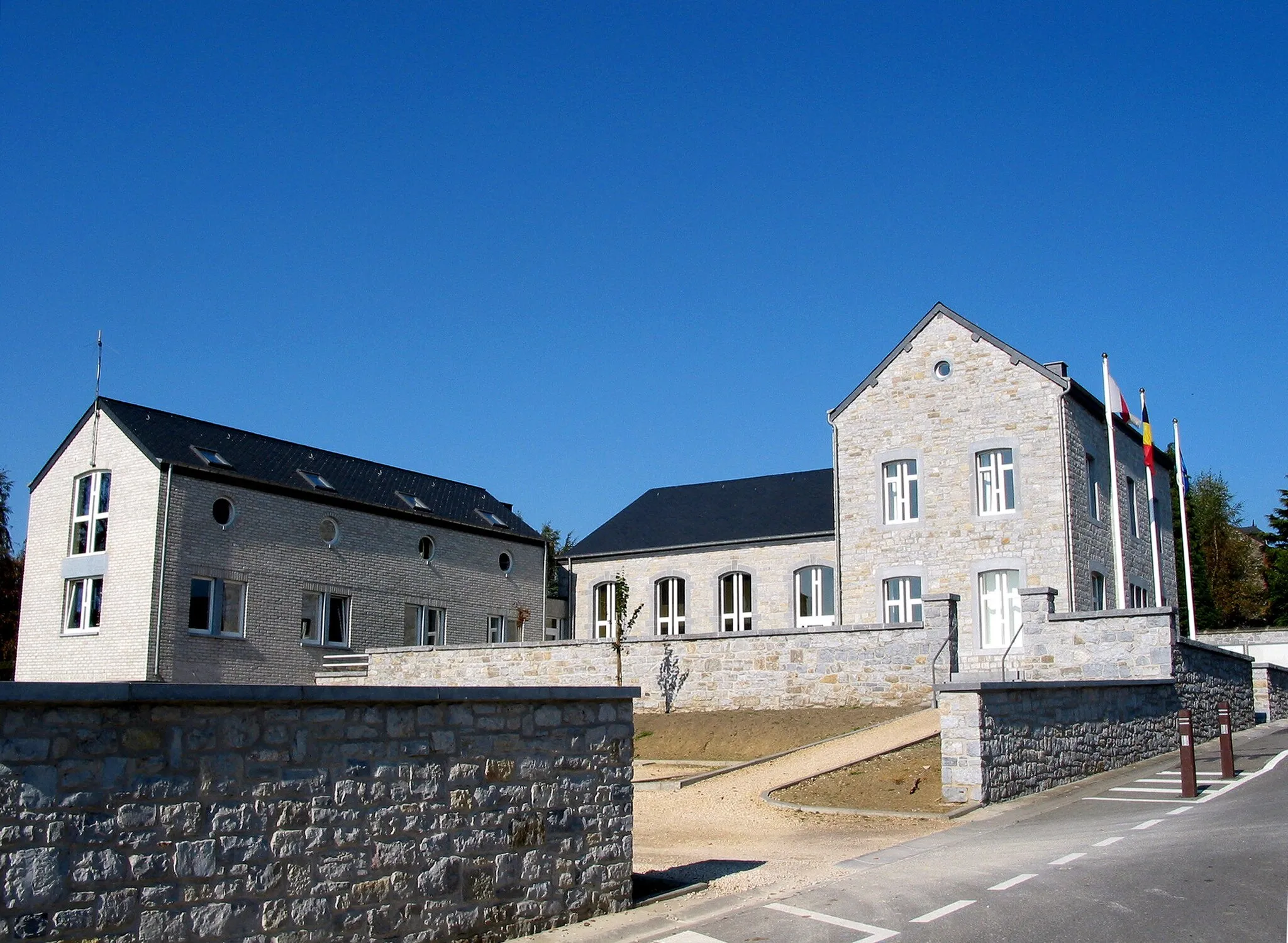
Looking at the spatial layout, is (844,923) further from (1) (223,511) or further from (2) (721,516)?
(2) (721,516)

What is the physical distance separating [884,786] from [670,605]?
22351 millimetres

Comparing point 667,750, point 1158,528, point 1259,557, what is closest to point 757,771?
point 667,750

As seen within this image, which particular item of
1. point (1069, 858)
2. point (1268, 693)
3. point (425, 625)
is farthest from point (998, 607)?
point (1069, 858)

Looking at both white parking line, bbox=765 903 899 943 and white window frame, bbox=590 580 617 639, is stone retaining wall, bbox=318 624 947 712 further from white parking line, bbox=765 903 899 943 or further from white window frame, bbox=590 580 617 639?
white parking line, bbox=765 903 899 943

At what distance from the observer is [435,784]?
7.89m

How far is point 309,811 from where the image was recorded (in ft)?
23.4

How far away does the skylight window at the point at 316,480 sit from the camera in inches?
1298

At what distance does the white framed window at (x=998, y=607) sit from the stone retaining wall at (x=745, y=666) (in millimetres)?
5095

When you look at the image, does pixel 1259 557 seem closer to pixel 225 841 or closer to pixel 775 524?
pixel 775 524

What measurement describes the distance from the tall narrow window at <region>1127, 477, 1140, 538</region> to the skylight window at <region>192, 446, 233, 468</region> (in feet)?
77.5

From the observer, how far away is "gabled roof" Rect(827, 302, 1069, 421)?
1087 inches

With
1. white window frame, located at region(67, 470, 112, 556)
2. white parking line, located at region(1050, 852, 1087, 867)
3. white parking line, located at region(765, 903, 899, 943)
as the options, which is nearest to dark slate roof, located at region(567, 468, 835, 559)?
white window frame, located at region(67, 470, 112, 556)

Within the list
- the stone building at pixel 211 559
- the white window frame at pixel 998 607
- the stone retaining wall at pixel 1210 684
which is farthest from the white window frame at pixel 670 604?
the stone retaining wall at pixel 1210 684

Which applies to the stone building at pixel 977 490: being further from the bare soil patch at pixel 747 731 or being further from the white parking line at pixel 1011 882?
the white parking line at pixel 1011 882
